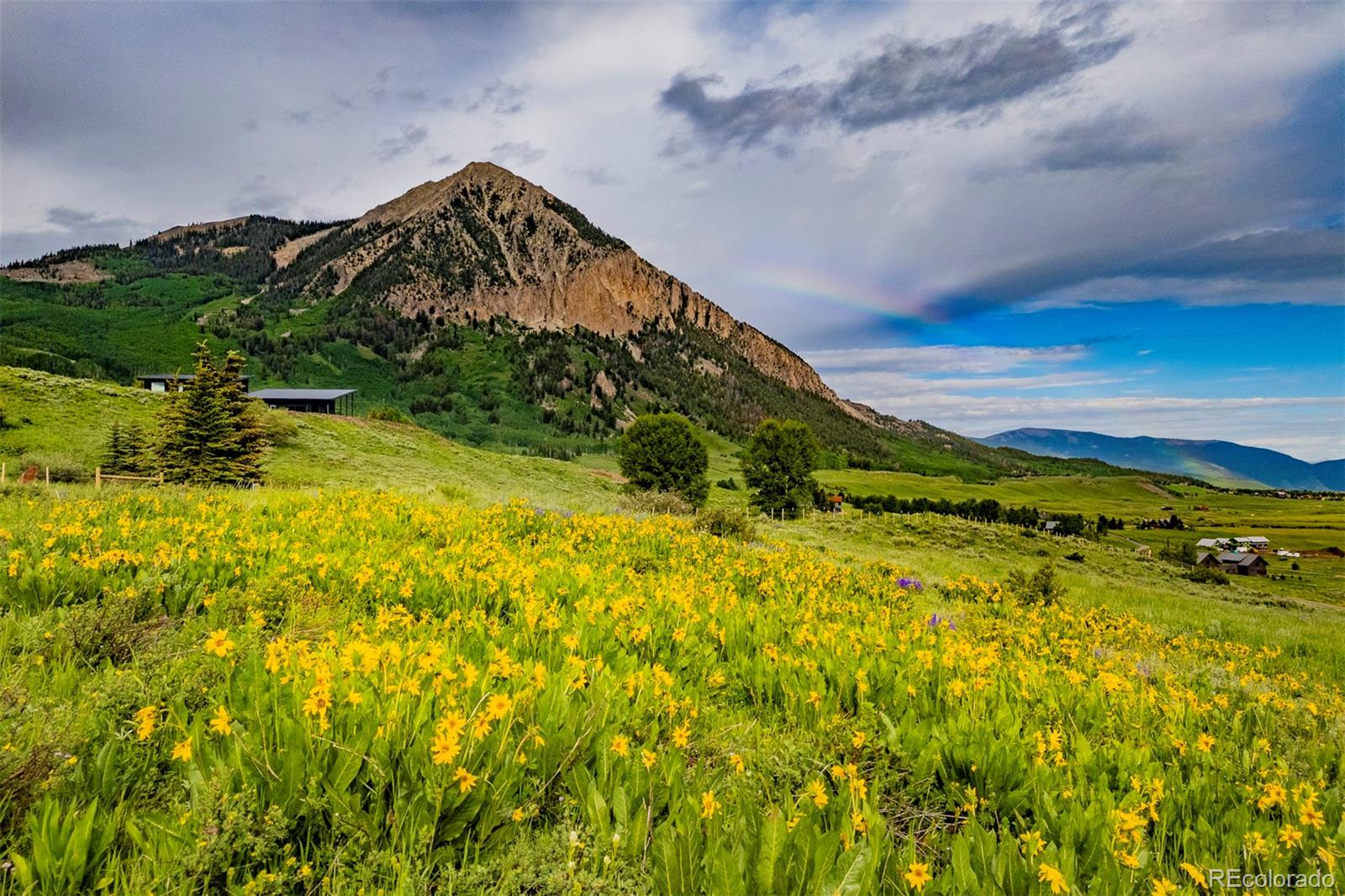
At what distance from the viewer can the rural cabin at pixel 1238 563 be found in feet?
317

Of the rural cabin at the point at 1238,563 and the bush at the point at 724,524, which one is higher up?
the bush at the point at 724,524

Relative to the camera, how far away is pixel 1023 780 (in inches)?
130

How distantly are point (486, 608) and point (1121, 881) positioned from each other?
15.7 ft

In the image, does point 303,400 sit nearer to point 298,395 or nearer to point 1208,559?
point 298,395

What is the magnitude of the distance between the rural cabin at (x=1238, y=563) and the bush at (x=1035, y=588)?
115m

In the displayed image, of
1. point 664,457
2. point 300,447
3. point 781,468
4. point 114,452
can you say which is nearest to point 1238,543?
point 781,468

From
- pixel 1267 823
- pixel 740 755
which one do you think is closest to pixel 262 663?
pixel 740 755

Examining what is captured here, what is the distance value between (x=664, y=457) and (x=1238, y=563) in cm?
10162

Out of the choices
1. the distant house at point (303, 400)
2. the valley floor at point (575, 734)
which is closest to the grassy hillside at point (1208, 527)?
the valley floor at point (575, 734)

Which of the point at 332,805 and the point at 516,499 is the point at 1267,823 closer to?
the point at 332,805

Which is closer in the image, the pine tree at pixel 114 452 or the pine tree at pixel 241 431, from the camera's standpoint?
the pine tree at pixel 114 452

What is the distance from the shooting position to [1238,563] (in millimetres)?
99625

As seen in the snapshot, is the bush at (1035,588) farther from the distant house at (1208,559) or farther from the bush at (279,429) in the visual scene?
the distant house at (1208,559)

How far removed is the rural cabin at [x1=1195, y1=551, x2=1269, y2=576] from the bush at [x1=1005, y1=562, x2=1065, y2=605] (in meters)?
115
